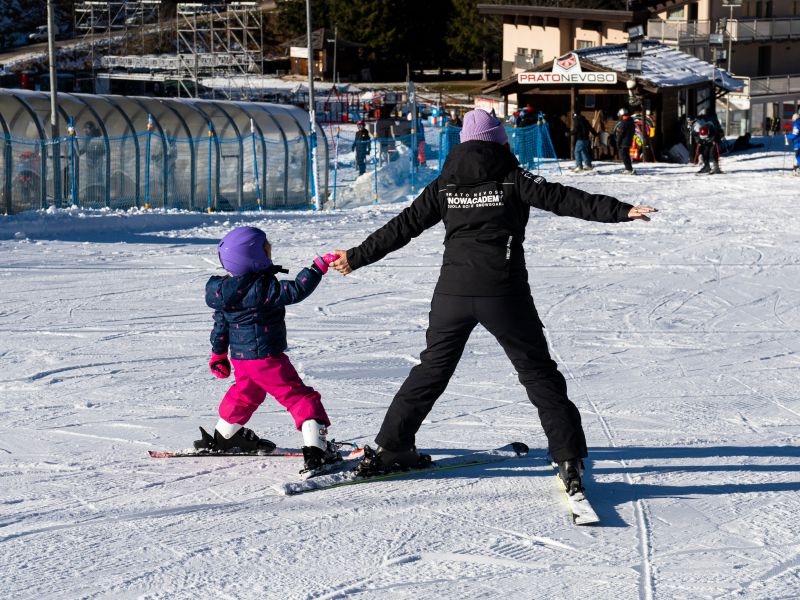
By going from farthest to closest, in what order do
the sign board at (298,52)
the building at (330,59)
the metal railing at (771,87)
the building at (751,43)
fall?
the building at (330,59)
the sign board at (298,52)
the metal railing at (771,87)
the building at (751,43)

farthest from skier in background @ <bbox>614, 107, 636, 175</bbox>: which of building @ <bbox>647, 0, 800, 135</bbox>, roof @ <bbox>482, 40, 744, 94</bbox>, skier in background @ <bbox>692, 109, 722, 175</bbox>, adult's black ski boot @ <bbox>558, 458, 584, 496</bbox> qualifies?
building @ <bbox>647, 0, 800, 135</bbox>

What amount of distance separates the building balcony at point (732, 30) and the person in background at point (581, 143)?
962 inches

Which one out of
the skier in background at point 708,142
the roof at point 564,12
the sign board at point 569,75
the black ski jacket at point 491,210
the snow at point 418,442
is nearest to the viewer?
the snow at point 418,442

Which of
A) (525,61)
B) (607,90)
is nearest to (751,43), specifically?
(525,61)

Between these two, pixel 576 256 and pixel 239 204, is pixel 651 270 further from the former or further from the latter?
pixel 239 204

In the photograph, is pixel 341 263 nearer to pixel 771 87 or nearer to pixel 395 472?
pixel 395 472

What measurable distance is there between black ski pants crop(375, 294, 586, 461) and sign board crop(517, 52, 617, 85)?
84.7 feet

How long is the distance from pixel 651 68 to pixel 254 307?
2824cm

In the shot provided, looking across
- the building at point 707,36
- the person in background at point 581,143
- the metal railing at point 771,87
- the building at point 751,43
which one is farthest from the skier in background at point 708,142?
the metal railing at point 771,87

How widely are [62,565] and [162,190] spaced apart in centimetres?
Answer: 1621

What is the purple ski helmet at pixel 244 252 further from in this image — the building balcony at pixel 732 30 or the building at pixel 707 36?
the building balcony at pixel 732 30

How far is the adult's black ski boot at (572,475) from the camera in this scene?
4.61 metres

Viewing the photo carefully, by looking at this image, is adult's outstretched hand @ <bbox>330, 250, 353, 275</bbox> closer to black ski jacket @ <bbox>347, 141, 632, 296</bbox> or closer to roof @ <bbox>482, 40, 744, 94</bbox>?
black ski jacket @ <bbox>347, 141, 632, 296</bbox>

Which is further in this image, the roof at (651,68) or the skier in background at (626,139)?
the roof at (651,68)
